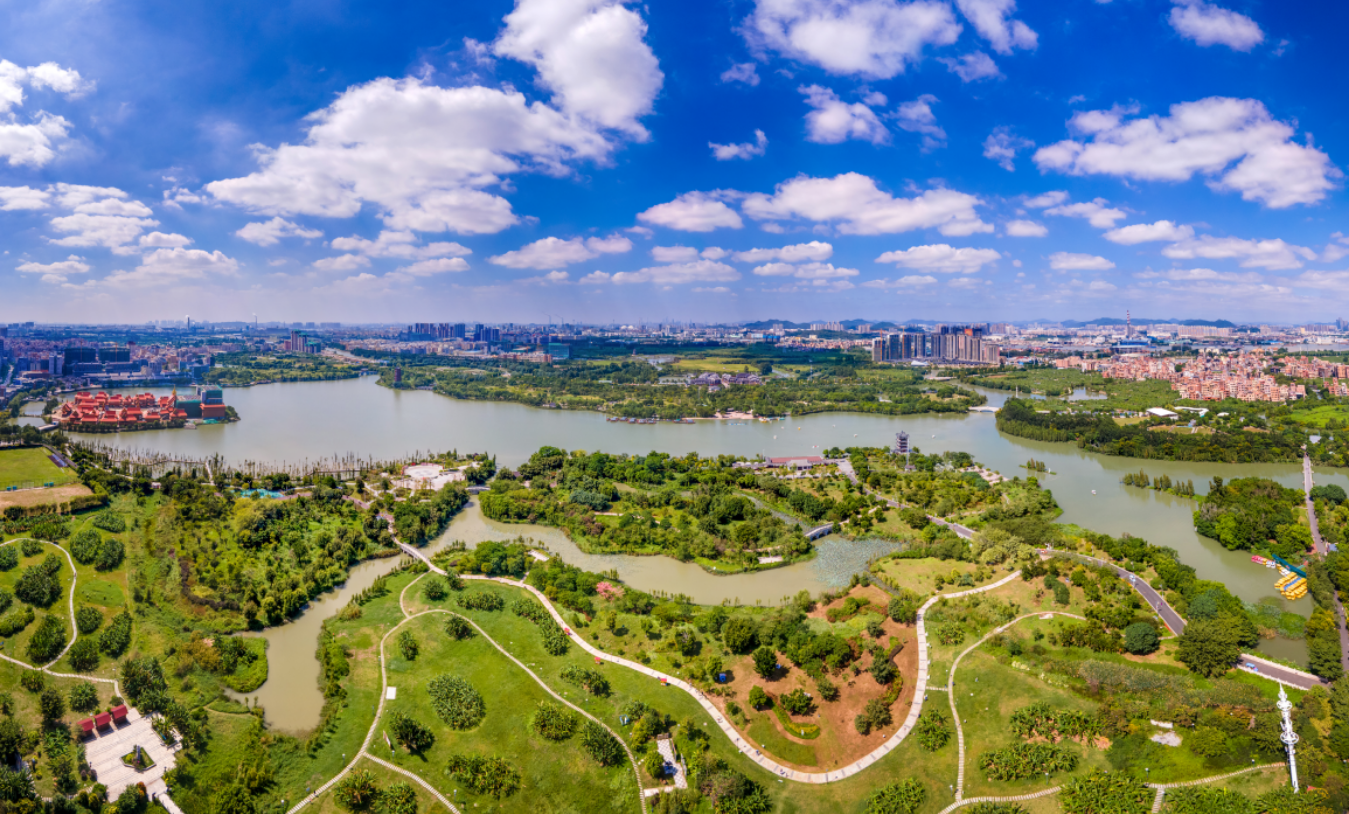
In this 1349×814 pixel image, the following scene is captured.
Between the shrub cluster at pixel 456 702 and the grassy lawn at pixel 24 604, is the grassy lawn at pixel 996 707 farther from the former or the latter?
the grassy lawn at pixel 24 604

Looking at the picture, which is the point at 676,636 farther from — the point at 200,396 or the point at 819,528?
the point at 200,396

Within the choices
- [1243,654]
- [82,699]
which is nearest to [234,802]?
[82,699]

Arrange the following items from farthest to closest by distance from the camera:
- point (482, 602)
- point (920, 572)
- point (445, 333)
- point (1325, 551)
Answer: point (445, 333) → point (1325, 551) → point (920, 572) → point (482, 602)

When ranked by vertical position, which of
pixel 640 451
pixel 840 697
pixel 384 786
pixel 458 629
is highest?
pixel 640 451

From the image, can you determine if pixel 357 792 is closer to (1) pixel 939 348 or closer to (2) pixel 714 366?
(2) pixel 714 366

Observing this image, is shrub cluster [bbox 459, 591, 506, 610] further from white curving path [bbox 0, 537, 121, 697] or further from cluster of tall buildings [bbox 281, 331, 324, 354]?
cluster of tall buildings [bbox 281, 331, 324, 354]

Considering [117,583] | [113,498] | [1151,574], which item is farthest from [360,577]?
[1151,574]

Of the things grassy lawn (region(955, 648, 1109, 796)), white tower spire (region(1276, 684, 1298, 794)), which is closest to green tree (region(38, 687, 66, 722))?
grassy lawn (region(955, 648, 1109, 796))
